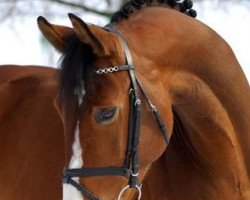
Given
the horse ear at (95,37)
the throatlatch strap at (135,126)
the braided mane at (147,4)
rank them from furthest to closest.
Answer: the braided mane at (147,4) < the throatlatch strap at (135,126) < the horse ear at (95,37)

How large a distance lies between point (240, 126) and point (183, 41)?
0.61 metres

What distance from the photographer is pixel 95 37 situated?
295 cm

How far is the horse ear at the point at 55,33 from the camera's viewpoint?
3.19m

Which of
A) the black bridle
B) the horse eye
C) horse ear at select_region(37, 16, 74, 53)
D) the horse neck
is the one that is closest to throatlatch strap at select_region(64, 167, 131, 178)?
the black bridle

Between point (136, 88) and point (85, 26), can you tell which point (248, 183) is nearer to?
point (136, 88)

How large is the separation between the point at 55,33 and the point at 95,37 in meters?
0.34

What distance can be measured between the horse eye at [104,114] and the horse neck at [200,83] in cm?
38

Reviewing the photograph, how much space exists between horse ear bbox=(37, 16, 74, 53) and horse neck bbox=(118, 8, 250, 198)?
30cm

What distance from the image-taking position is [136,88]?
310 cm

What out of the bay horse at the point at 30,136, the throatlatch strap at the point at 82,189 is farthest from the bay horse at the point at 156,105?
the bay horse at the point at 30,136

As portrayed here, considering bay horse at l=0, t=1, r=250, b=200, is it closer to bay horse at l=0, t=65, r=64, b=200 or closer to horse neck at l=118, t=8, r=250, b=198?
horse neck at l=118, t=8, r=250, b=198

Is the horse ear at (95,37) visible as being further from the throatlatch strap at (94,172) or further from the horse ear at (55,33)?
the throatlatch strap at (94,172)

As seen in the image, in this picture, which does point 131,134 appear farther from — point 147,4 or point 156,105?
point 147,4

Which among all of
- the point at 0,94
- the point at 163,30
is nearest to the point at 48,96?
the point at 0,94
